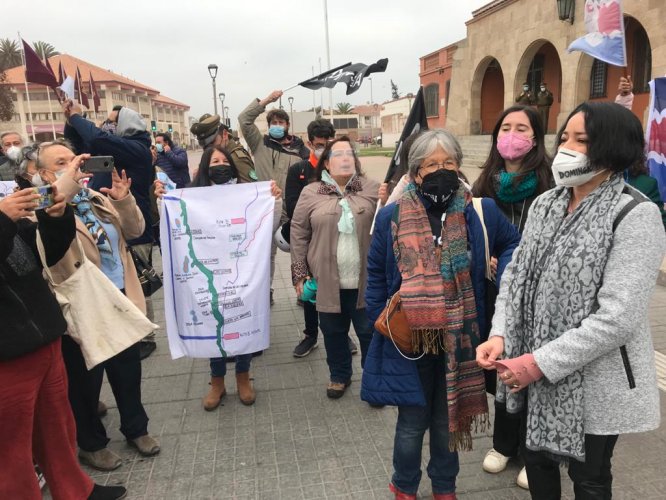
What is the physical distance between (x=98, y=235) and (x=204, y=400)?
148 centimetres

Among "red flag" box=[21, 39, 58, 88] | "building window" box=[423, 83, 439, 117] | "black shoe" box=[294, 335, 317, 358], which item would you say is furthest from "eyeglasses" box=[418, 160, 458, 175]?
"building window" box=[423, 83, 439, 117]

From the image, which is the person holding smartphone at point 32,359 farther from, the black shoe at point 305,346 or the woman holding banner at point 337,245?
the black shoe at point 305,346

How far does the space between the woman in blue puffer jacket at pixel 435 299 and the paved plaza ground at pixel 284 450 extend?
41 centimetres

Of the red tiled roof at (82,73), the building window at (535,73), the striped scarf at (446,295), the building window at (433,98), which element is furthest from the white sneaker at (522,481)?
the red tiled roof at (82,73)

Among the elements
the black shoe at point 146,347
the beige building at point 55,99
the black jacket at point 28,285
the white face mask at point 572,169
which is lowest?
the black shoe at point 146,347

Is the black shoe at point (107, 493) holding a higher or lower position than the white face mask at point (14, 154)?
lower

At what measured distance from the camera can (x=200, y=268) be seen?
Result: 359 cm

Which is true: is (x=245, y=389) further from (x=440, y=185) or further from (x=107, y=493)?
(x=440, y=185)

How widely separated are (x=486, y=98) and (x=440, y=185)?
23204 mm

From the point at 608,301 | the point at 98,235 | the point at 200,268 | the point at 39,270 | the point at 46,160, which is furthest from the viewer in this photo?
the point at 200,268

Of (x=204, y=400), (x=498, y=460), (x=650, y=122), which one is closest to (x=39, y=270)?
(x=204, y=400)

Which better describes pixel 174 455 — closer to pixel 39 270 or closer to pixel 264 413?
pixel 264 413

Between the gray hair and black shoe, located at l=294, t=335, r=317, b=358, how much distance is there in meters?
2.71

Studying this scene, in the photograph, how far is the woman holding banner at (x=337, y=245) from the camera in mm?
3689
